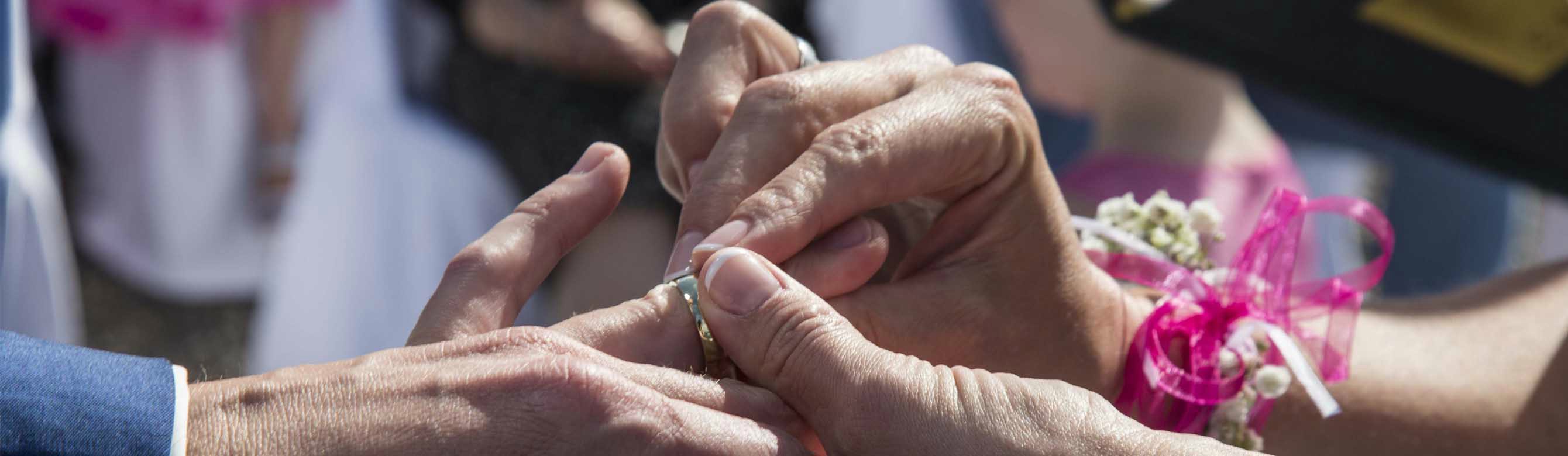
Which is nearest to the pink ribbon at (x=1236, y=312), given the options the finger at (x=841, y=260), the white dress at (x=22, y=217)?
the finger at (x=841, y=260)

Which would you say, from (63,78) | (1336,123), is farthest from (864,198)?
(63,78)

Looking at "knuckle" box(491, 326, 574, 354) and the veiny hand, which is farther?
"knuckle" box(491, 326, 574, 354)

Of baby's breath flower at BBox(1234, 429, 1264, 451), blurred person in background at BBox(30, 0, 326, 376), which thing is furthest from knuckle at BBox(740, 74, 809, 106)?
blurred person in background at BBox(30, 0, 326, 376)

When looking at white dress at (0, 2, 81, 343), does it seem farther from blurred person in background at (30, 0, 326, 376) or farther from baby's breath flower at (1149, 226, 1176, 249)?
blurred person in background at (30, 0, 326, 376)

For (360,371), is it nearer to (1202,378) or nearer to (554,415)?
(554,415)

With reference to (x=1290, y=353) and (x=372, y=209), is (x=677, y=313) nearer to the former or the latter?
(x=1290, y=353)

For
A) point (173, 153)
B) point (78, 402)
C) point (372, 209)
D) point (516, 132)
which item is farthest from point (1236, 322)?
point (173, 153)

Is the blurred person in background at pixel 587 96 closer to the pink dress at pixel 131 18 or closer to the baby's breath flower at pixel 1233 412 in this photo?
the baby's breath flower at pixel 1233 412

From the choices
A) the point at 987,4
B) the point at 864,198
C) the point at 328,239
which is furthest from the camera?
the point at 987,4
